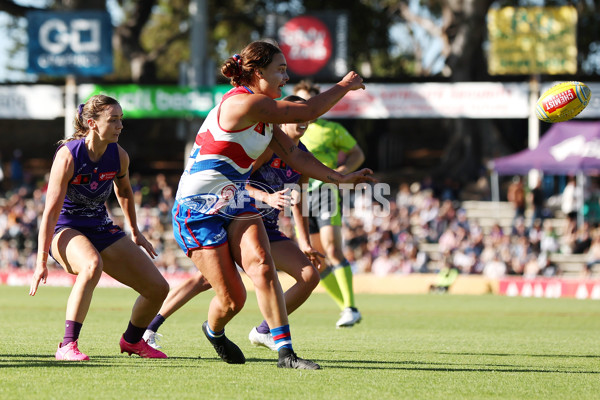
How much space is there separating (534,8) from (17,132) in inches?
835

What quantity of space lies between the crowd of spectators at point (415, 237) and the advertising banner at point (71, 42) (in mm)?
3958

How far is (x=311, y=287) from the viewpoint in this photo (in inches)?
305

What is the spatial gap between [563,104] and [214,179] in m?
3.28

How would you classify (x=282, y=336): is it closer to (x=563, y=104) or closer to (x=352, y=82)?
(x=352, y=82)

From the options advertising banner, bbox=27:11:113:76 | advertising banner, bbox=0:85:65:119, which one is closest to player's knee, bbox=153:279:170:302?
advertising banner, bbox=27:11:113:76

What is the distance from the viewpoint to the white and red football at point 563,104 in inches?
316

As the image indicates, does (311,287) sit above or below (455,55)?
below

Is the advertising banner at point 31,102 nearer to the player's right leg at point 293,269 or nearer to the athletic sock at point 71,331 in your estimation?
the player's right leg at point 293,269

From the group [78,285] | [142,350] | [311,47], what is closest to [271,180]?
[142,350]

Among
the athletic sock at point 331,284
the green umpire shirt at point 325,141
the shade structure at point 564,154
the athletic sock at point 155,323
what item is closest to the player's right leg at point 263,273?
the athletic sock at point 155,323

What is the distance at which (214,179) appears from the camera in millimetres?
6312

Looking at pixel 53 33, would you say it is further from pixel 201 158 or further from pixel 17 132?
pixel 201 158

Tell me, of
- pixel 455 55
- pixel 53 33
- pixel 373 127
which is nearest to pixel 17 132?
pixel 53 33

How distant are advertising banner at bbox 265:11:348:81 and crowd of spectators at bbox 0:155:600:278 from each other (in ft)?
16.0
